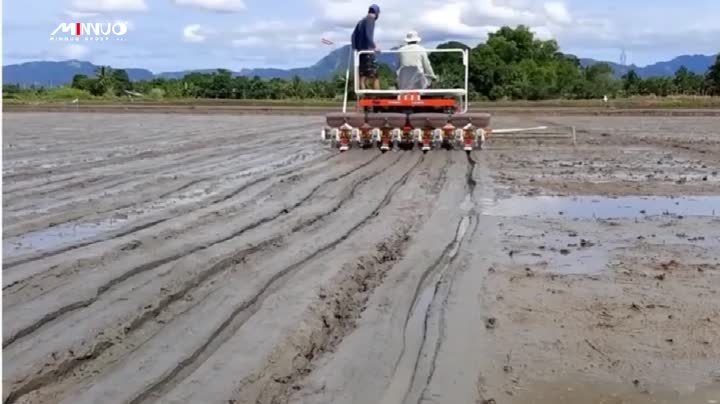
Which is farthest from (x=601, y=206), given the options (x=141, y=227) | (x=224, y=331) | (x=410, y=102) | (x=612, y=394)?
(x=410, y=102)

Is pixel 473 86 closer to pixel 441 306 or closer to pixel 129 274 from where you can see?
pixel 129 274

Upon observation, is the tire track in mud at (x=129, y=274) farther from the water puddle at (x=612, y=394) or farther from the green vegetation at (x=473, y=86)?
the green vegetation at (x=473, y=86)

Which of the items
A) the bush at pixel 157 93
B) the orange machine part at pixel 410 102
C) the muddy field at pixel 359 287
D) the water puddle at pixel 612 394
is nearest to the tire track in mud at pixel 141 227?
the muddy field at pixel 359 287

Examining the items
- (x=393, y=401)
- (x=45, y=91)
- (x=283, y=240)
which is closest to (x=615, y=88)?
(x=45, y=91)

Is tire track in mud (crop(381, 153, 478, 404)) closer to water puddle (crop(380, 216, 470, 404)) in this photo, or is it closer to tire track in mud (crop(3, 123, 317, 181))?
water puddle (crop(380, 216, 470, 404))

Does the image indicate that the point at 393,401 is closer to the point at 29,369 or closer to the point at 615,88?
the point at 29,369

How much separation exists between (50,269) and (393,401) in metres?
3.44

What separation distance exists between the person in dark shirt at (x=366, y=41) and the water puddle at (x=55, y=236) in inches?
380

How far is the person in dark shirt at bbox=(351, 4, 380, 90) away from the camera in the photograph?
17.3 meters

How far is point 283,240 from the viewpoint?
7785mm

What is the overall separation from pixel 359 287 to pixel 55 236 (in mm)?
3198

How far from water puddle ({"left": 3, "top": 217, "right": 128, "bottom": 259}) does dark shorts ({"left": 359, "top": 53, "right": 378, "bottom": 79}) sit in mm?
9795

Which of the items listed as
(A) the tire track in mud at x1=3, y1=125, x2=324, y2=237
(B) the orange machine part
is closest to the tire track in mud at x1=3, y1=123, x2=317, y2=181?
(A) the tire track in mud at x1=3, y1=125, x2=324, y2=237

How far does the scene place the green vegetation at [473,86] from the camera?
53.1 metres
